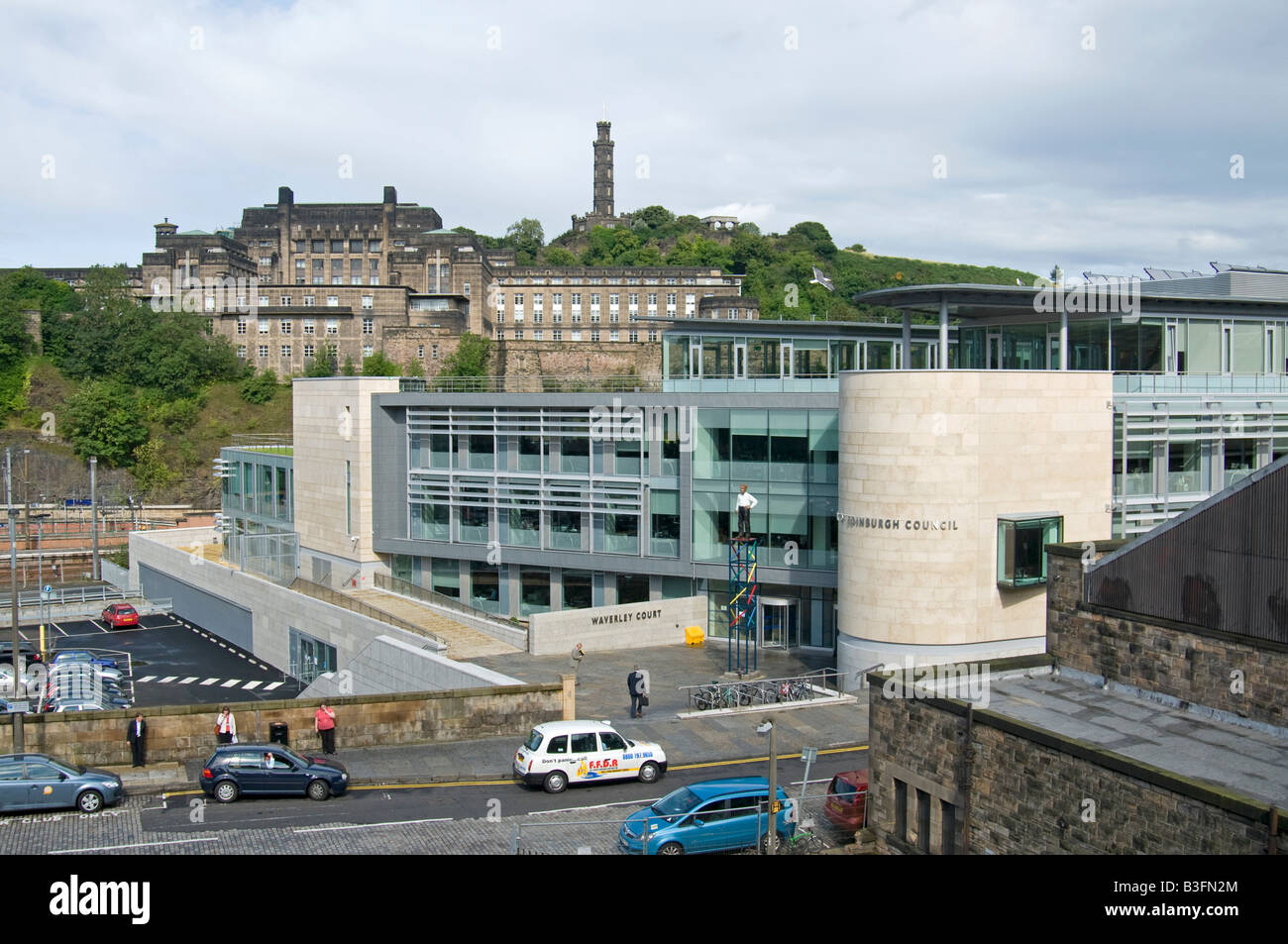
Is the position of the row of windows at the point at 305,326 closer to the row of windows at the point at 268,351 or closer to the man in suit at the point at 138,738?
the row of windows at the point at 268,351

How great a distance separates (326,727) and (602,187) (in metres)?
166

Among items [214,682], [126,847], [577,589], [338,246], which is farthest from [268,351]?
[126,847]

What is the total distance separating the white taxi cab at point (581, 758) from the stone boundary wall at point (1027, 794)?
517cm

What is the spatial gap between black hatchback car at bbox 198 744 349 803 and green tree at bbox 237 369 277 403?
273ft

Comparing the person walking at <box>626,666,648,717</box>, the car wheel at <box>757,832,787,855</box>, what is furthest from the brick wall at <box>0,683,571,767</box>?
the car wheel at <box>757,832,787,855</box>

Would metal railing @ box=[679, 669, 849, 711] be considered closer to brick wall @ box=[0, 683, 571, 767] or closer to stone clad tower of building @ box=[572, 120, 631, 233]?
brick wall @ box=[0, 683, 571, 767]

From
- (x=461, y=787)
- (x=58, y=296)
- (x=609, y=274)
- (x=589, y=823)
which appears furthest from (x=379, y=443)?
(x=58, y=296)

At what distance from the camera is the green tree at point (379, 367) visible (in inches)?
3835

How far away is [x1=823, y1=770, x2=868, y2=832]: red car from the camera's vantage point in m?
20.2

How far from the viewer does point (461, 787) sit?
23375 millimetres

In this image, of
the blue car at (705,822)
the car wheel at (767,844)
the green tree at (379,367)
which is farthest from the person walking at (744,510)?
the green tree at (379,367)

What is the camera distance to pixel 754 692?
30.5 metres
